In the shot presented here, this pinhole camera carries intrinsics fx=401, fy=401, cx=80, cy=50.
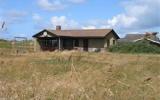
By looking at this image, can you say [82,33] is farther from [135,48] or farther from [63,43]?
[135,48]

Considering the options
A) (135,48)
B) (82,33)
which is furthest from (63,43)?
(135,48)

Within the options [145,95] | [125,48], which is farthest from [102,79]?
[125,48]

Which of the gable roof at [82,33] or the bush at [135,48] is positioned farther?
the gable roof at [82,33]

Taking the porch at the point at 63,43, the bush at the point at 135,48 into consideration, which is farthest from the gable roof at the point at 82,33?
the bush at the point at 135,48

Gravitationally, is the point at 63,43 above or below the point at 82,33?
below

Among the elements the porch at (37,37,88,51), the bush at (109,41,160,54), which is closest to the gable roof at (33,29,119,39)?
the porch at (37,37,88,51)

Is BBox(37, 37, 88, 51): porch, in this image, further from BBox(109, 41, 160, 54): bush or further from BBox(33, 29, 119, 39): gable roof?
BBox(109, 41, 160, 54): bush

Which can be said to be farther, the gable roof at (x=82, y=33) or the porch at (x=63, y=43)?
the porch at (x=63, y=43)

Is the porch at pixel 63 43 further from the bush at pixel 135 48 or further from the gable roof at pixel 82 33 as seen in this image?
the bush at pixel 135 48

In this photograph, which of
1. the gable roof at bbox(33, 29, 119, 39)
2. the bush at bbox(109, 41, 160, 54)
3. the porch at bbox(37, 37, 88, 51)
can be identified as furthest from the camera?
the porch at bbox(37, 37, 88, 51)

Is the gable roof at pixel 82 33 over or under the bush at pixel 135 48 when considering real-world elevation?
over

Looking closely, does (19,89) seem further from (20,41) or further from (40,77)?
(20,41)

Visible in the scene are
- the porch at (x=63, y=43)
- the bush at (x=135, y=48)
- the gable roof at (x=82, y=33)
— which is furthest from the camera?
the porch at (x=63, y=43)

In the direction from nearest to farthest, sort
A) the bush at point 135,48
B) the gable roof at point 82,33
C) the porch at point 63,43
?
the bush at point 135,48, the gable roof at point 82,33, the porch at point 63,43
